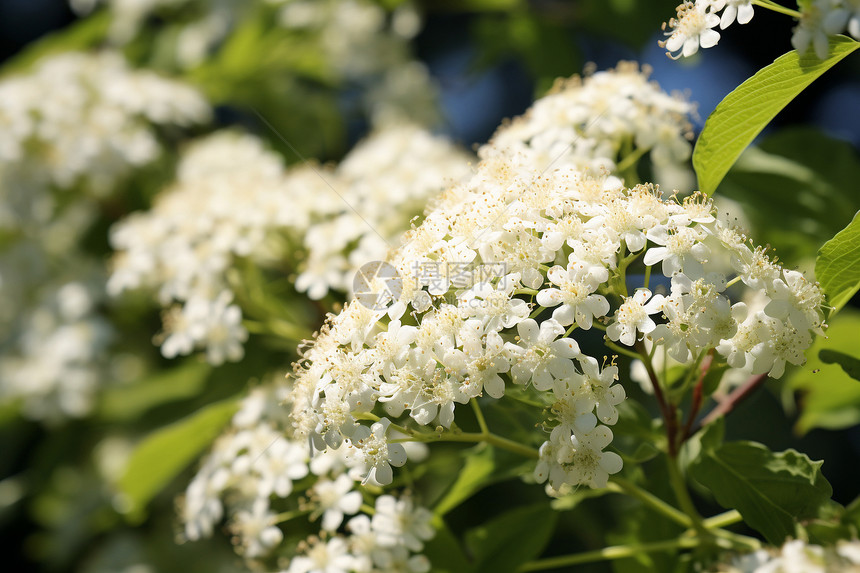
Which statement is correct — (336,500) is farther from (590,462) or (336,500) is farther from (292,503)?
(590,462)

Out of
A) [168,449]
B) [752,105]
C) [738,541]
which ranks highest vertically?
[752,105]

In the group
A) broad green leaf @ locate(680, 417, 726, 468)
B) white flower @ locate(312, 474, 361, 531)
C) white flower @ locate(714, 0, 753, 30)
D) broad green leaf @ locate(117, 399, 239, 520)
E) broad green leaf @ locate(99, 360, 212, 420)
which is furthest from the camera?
broad green leaf @ locate(99, 360, 212, 420)

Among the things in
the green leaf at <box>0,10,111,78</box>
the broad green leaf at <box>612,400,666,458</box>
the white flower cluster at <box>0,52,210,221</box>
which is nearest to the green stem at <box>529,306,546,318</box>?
the broad green leaf at <box>612,400,666,458</box>

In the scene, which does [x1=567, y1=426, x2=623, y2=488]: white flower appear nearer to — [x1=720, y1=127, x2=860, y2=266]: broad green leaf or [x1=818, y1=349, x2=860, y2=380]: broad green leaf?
[x1=818, y1=349, x2=860, y2=380]: broad green leaf

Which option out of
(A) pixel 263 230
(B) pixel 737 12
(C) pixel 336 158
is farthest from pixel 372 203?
(C) pixel 336 158

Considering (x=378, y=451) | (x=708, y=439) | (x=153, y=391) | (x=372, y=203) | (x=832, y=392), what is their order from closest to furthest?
1. (x=378, y=451)
2. (x=708, y=439)
3. (x=832, y=392)
4. (x=372, y=203)
5. (x=153, y=391)

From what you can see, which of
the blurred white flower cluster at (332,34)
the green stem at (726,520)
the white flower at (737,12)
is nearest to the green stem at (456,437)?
the green stem at (726,520)

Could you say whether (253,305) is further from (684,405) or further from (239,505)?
(684,405)
